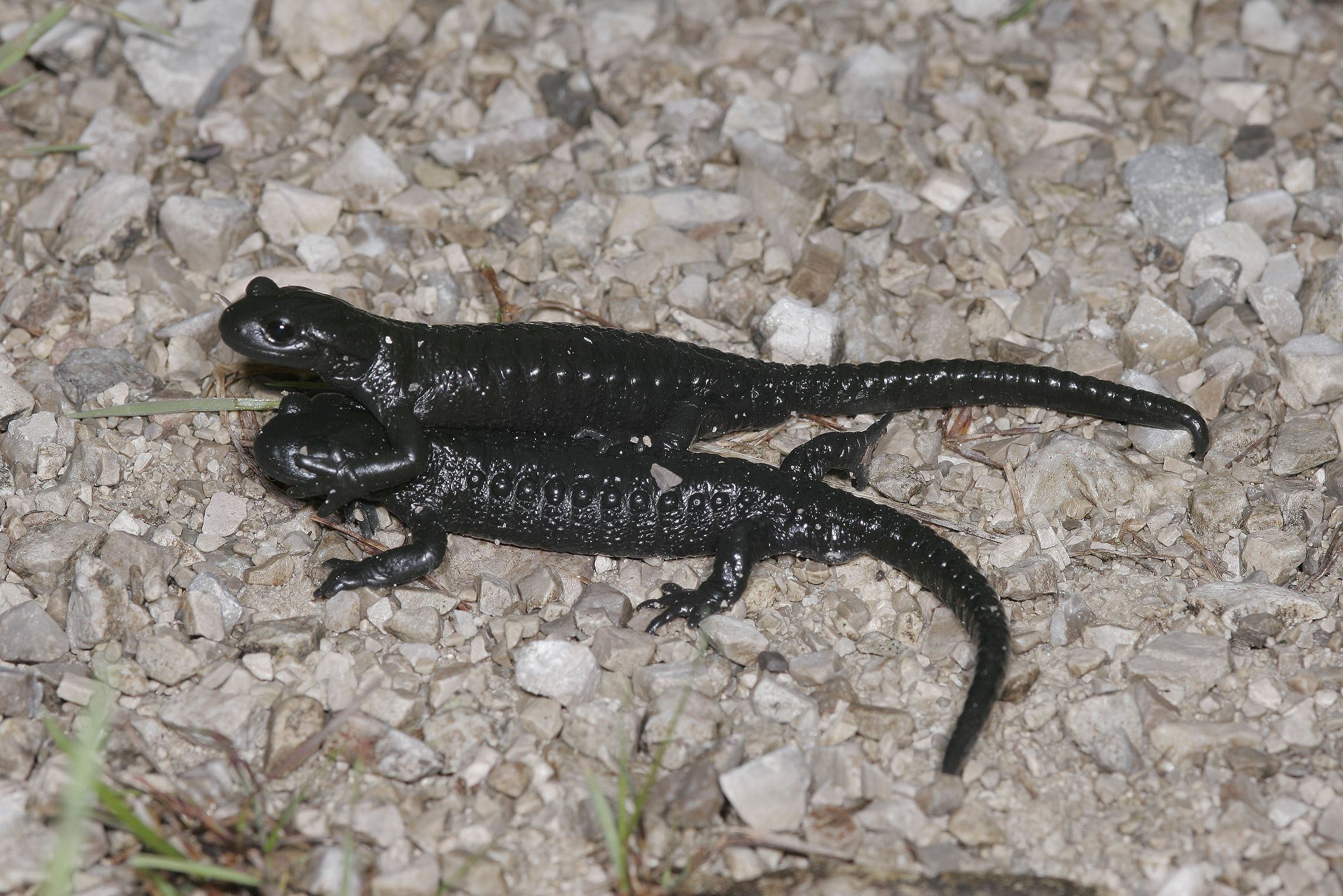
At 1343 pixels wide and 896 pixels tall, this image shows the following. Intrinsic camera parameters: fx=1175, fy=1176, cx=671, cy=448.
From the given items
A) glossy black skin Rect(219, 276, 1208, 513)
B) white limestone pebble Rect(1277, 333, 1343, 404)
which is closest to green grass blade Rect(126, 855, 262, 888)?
glossy black skin Rect(219, 276, 1208, 513)

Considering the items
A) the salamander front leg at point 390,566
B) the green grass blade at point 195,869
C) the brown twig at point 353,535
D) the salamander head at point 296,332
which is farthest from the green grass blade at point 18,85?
the green grass blade at point 195,869

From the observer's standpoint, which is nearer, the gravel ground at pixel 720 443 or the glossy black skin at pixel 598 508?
the gravel ground at pixel 720 443

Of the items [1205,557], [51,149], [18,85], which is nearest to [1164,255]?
[1205,557]

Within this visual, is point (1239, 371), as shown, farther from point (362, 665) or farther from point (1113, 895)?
point (362, 665)

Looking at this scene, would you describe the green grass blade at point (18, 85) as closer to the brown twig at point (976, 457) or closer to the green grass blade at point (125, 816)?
the green grass blade at point (125, 816)

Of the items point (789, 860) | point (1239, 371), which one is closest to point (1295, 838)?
point (789, 860)

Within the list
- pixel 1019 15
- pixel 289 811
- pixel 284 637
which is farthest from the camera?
pixel 1019 15

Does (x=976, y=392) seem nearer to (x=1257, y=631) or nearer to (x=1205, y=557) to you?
(x=1205, y=557)
